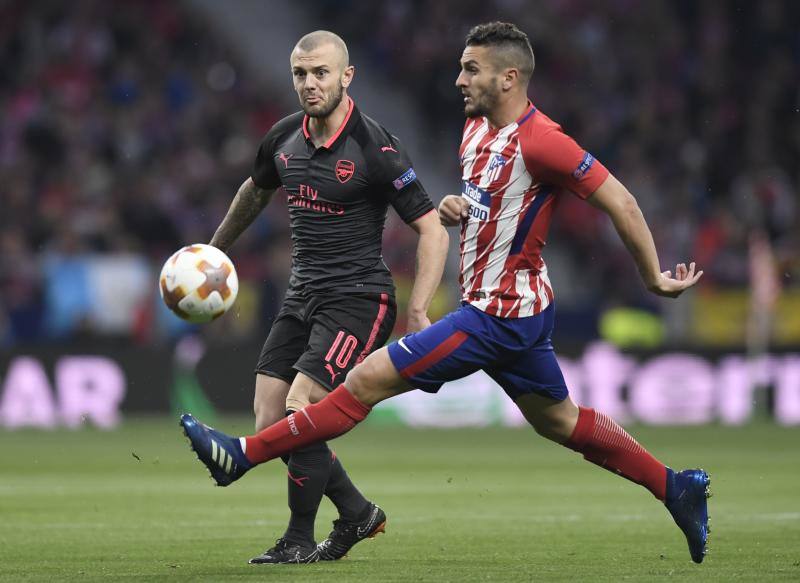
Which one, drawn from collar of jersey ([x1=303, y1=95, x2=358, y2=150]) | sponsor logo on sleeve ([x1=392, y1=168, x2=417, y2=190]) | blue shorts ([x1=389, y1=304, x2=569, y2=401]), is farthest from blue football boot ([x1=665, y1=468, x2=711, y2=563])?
collar of jersey ([x1=303, y1=95, x2=358, y2=150])

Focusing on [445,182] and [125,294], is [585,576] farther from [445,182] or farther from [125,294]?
[445,182]

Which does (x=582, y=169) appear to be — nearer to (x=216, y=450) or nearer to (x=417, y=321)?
(x=417, y=321)

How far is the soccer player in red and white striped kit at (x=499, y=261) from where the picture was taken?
617 centimetres

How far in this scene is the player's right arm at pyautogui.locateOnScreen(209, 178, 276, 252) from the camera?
A: 290 inches

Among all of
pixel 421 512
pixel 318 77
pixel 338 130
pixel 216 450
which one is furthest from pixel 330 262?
pixel 421 512

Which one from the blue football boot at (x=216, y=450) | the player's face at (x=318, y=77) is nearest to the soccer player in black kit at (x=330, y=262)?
the player's face at (x=318, y=77)

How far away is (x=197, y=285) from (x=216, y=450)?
107 centimetres

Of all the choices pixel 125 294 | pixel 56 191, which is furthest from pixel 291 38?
pixel 125 294

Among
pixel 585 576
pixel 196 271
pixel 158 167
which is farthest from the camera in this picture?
pixel 158 167

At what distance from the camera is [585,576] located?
20.6 ft

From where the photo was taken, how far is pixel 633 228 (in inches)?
242

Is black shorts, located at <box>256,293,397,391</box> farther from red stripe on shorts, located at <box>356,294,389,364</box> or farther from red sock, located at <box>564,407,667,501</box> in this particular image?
red sock, located at <box>564,407,667,501</box>

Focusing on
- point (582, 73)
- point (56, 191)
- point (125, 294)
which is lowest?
point (125, 294)

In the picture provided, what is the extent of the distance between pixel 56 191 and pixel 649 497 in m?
11.5
